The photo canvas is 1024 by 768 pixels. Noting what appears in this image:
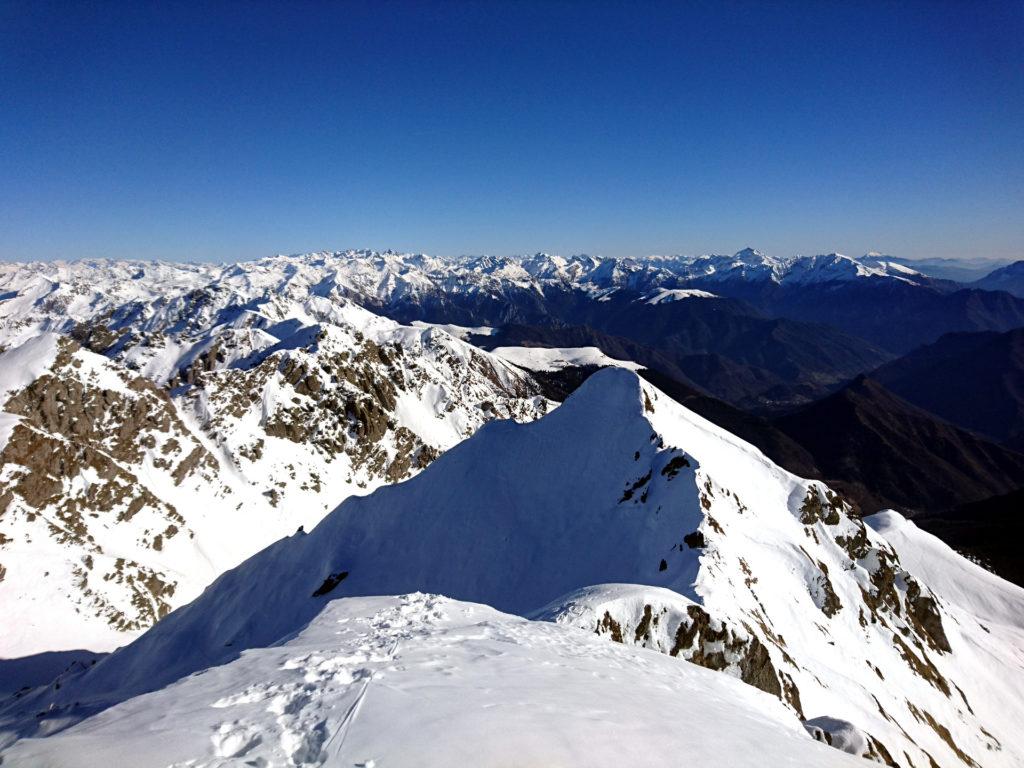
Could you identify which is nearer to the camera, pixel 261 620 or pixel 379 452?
pixel 261 620

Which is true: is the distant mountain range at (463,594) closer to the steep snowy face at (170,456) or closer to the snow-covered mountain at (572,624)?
the snow-covered mountain at (572,624)

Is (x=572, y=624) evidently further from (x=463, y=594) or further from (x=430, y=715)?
(x=463, y=594)

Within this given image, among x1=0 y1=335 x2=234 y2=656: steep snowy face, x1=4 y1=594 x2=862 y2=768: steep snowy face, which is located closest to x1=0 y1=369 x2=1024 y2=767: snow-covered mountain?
x1=4 y1=594 x2=862 y2=768: steep snowy face

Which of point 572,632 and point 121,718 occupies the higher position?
point 121,718

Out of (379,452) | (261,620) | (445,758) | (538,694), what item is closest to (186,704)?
(445,758)

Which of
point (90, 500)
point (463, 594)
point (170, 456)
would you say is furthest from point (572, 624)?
point (170, 456)

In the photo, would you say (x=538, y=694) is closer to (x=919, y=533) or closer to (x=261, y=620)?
(x=261, y=620)
